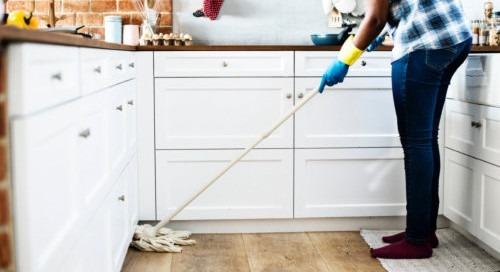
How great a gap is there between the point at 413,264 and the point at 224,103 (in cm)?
109

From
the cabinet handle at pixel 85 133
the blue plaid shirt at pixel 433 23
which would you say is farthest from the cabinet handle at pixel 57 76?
the blue plaid shirt at pixel 433 23

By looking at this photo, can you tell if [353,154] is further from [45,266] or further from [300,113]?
[45,266]

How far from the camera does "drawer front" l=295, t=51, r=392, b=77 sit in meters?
2.86

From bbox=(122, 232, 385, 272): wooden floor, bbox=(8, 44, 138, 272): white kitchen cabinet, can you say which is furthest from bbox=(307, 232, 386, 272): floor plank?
bbox=(8, 44, 138, 272): white kitchen cabinet

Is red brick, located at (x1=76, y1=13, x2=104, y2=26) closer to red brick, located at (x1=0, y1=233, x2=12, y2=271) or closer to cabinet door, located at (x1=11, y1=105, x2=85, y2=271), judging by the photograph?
cabinet door, located at (x1=11, y1=105, x2=85, y2=271)

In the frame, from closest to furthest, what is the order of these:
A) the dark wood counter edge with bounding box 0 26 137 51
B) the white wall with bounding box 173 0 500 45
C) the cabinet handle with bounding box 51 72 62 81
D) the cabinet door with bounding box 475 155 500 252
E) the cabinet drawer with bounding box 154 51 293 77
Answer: the dark wood counter edge with bounding box 0 26 137 51, the cabinet handle with bounding box 51 72 62 81, the cabinet door with bounding box 475 155 500 252, the cabinet drawer with bounding box 154 51 293 77, the white wall with bounding box 173 0 500 45

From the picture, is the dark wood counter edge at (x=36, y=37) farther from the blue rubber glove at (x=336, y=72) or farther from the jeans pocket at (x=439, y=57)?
the jeans pocket at (x=439, y=57)

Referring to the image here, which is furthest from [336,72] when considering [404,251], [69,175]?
[69,175]

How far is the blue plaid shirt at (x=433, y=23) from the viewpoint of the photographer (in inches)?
90.1

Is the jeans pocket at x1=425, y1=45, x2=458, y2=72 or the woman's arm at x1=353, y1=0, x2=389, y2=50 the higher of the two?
the woman's arm at x1=353, y1=0, x2=389, y2=50

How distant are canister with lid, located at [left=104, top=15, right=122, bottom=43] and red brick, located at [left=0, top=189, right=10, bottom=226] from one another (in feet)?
7.45

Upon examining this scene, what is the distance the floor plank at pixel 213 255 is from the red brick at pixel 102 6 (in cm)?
129

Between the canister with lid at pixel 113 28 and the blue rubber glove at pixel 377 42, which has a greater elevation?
the canister with lid at pixel 113 28

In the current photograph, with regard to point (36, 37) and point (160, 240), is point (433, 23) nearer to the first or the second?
point (160, 240)
